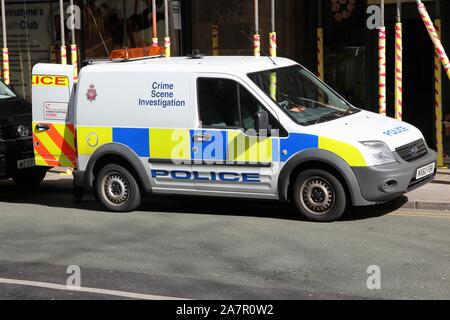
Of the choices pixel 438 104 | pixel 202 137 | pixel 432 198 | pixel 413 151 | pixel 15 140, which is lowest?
pixel 432 198

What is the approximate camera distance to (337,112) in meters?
9.88

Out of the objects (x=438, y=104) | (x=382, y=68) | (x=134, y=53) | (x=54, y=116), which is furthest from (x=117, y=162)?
(x=438, y=104)

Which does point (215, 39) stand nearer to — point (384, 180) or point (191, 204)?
point (191, 204)

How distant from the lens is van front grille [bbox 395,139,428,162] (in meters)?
9.22

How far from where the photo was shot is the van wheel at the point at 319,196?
29.6ft

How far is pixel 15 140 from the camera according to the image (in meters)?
11.5

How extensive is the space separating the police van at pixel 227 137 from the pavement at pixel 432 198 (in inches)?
16.9

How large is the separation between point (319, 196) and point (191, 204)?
7.45ft

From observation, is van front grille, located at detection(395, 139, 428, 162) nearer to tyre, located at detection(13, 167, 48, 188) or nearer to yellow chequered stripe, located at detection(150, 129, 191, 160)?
yellow chequered stripe, located at detection(150, 129, 191, 160)

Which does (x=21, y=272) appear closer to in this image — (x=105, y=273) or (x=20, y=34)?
(x=105, y=273)

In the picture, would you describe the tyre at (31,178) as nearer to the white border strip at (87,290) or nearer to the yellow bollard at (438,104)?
the white border strip at (87,290)

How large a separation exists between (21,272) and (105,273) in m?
0.79

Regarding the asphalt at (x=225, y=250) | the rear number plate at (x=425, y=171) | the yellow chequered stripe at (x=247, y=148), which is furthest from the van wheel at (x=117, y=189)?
the rear number plate at (x=425, y=171)

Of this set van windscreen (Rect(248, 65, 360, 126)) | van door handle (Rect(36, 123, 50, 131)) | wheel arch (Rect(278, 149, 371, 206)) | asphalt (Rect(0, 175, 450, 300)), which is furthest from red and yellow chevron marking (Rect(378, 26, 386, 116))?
van door handle (Rect(36, 123, 50, 131))
